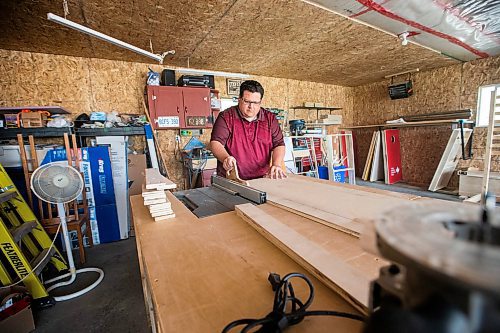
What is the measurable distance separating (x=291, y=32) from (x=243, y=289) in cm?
309

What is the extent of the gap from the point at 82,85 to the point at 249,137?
301 centimetres

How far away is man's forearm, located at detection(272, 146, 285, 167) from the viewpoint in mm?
1990

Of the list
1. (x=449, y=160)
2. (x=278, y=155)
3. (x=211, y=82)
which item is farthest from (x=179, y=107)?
(x=449, y=160)

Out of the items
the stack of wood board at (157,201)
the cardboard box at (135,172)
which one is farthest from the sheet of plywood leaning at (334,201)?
the cardboard box at (135,172)

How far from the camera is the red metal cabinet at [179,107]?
11.9 ft

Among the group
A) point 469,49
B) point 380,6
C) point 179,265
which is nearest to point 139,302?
point 179,265

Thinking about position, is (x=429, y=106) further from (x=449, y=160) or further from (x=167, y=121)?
(x=167, y=121)

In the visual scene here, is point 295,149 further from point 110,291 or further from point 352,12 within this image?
point 110,291

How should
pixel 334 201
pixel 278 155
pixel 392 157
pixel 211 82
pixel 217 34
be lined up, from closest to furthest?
pixel 334 201 → pixel 278 155 → pixel 217 34 → pixel 211 82 → pixel 392 157

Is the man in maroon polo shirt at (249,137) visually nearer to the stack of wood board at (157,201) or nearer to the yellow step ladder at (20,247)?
the stack of wood board at (157,201)

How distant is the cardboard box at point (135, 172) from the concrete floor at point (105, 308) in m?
1.06

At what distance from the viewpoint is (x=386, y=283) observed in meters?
0.25

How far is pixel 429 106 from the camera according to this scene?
501 cm

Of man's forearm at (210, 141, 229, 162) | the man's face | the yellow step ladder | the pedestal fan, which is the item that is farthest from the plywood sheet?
the yellow step ladder
